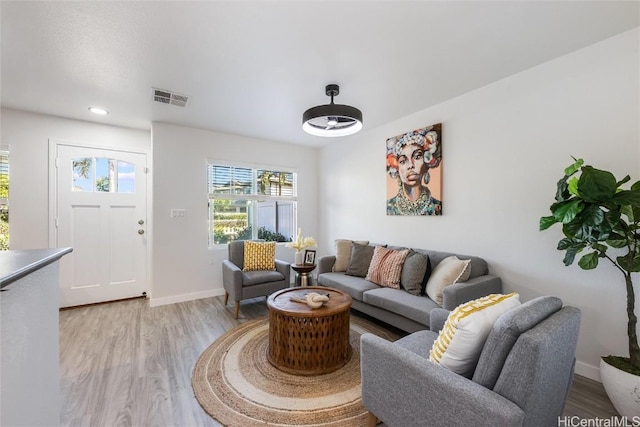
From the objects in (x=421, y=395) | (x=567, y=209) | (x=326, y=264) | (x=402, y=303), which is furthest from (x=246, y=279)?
(x=567, y=209)

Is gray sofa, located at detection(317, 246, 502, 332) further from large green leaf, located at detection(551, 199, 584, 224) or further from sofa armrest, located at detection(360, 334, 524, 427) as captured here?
sofa armrest, located at detection(360, 334, 524, 427)

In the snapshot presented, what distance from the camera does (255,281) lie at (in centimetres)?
336

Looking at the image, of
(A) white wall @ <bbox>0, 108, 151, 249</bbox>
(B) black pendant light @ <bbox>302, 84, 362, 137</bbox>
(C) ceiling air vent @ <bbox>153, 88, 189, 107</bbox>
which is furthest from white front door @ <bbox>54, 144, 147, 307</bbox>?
(B) black pendant light @ <bbox>302, 84, 362, 137</bbox>

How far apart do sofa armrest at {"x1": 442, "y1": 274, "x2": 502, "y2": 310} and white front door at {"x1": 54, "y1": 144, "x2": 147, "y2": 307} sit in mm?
4057

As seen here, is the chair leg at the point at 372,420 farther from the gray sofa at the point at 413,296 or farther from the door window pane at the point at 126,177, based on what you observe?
the door window pane at the point at 126,177

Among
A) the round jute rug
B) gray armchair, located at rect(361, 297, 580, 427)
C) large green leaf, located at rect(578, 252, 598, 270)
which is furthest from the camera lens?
large green leaf, located at rect(578, 252, 598, 270)

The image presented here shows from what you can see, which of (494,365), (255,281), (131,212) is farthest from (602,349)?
(131,212)

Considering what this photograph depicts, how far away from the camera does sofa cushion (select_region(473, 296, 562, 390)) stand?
108 centimetres

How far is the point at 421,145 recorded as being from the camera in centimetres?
327

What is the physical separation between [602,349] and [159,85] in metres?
4.35

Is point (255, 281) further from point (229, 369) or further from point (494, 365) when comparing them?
point (494, 365)

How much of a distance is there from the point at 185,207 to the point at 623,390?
452cm

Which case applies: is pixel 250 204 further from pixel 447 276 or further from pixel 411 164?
pixel 447 276

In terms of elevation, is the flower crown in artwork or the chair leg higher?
the flower crown in artwork
